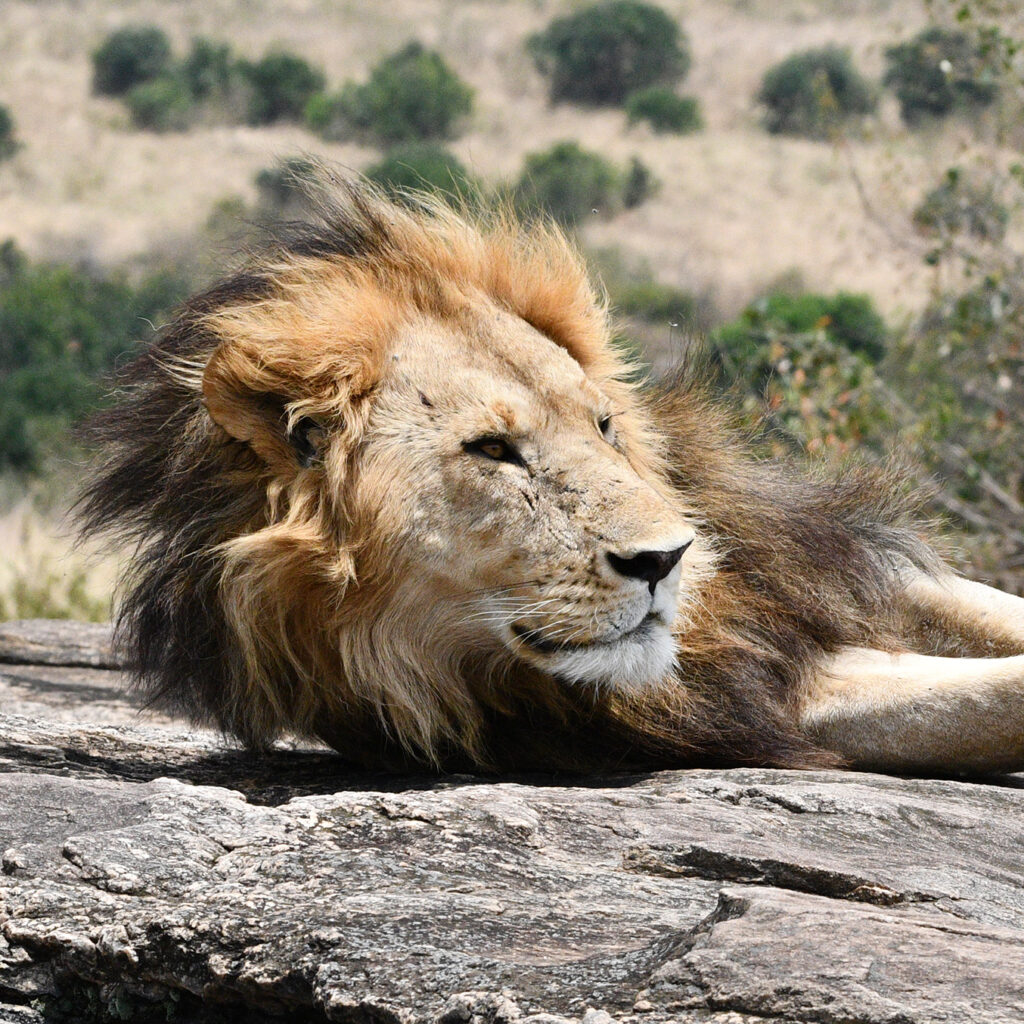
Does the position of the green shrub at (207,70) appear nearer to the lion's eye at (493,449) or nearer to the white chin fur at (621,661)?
the lion's eye at (493,449)

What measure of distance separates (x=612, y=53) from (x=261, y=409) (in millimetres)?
50919

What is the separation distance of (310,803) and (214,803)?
0.19 meters

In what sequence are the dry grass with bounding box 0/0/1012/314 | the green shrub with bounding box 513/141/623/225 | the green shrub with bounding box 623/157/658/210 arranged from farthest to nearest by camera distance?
the green shrub with bounding box 623/157/658/210, the green shrub with bounding box 513/141/623/225, the dry grass with bounding box 0/0/1012/314

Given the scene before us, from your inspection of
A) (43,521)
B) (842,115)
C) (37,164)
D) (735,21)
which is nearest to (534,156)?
(842,115)

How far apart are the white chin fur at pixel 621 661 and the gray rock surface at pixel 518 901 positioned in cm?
24

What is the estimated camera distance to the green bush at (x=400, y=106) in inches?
1766

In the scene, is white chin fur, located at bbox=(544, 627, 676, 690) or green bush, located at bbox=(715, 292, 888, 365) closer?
white chin fur, located at bbox=(544, 627, 676, 690)

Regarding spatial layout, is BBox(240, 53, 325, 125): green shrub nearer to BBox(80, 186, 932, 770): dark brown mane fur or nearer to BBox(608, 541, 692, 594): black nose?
BBox(80, 186, 932, 770): dark brown mane fur

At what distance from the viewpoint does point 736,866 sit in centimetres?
260

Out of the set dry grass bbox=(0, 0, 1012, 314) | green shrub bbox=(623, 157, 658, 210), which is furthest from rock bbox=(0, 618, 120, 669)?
green shrub bbox=(623, 157, 658, 210)

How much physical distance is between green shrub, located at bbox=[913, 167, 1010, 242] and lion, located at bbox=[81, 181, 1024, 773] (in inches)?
294

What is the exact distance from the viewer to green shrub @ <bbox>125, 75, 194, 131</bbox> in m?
45.6

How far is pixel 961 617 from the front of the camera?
4074 mm

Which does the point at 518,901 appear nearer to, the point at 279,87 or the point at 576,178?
the point at 576,178
